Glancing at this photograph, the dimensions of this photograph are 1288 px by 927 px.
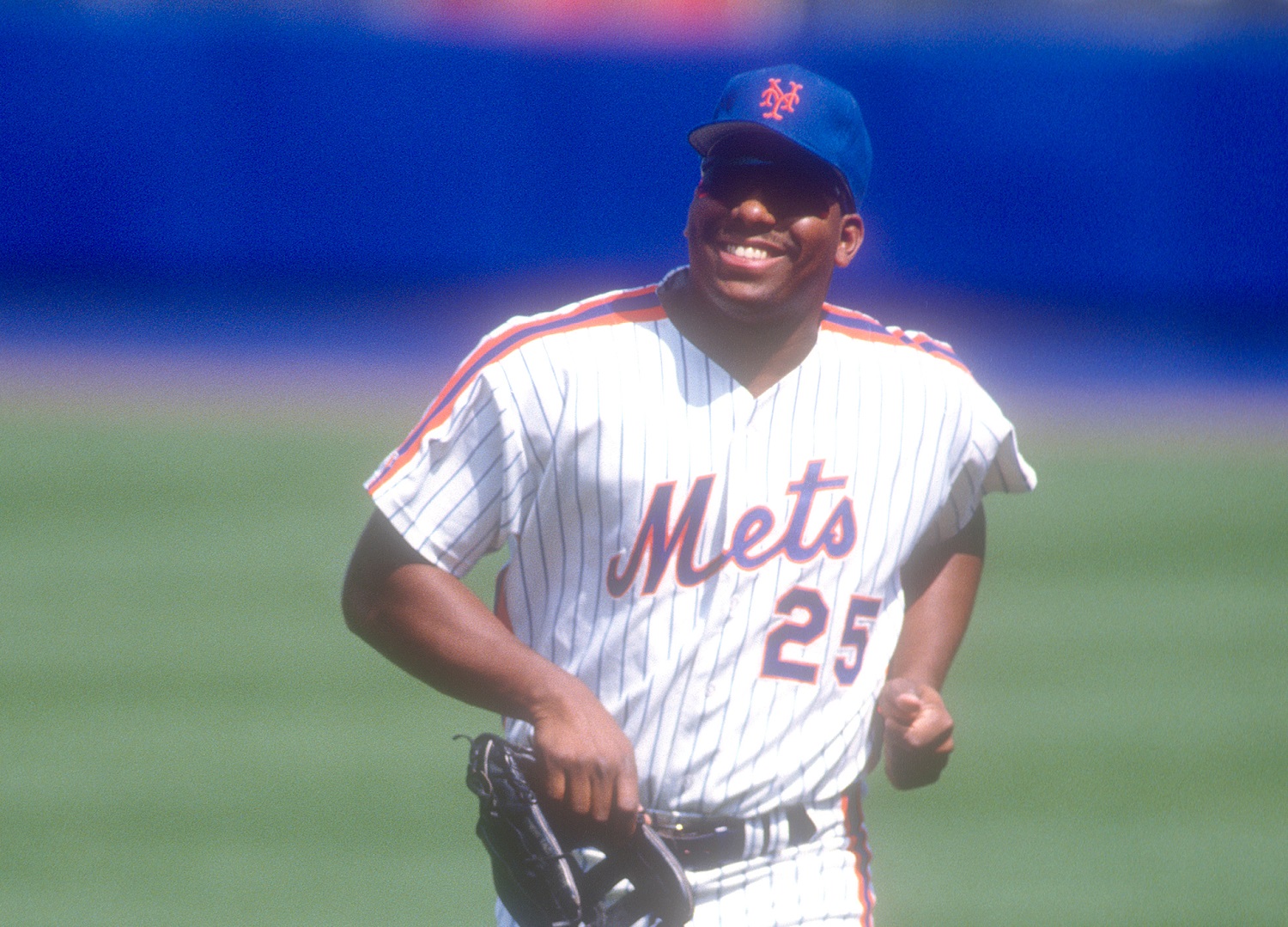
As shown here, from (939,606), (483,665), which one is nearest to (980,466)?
(939,606)

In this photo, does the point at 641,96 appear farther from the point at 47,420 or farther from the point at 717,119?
the point at 717,119

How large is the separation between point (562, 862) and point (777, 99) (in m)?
1.27

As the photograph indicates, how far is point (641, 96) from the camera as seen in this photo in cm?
1367

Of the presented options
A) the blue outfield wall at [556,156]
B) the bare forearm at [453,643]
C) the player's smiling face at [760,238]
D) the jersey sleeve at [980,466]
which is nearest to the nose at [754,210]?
the player's smiling face at [760,238]

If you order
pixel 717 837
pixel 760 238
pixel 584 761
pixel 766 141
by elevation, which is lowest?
pixel 717 837

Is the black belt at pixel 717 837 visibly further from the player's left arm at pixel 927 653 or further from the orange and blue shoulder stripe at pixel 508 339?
the orange and blue shoulder stripe at pixel 508 339

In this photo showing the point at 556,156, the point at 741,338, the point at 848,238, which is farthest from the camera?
the point at 556,156

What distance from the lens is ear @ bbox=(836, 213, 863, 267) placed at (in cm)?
325

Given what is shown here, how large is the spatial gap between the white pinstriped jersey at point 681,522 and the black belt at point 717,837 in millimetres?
22

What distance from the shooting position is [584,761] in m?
2.79

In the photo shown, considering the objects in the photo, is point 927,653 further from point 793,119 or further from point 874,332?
point 793,119

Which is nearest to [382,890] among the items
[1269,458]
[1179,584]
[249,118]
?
[1179,584]

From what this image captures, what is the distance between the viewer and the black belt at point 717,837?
3.10m

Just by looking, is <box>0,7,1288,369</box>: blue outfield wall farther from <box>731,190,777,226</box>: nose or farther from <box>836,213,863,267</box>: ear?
<box>731,190,777,226</box>: nose
